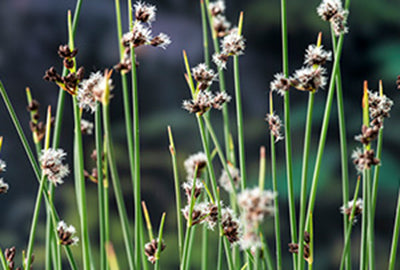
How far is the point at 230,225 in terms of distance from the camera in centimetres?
50

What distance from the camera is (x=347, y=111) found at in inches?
Result: 70.9

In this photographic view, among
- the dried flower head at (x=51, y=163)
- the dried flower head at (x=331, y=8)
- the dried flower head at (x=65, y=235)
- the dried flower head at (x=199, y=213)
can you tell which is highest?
the dried flower head at (x=331, y=8)

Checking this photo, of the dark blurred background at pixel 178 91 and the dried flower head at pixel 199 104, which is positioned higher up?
the dark blurred background at pixel 178 91

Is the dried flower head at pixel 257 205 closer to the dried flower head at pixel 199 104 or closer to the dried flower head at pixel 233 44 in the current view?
the dried flower head at pixel 199 104

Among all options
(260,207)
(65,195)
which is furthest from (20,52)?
(260,207)

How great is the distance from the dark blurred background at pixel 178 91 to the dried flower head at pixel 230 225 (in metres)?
1.23

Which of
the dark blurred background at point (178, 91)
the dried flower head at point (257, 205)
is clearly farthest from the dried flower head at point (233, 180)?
the dark blurred background at point (178, 91)

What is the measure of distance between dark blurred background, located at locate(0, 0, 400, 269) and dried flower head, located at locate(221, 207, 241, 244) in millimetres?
1226

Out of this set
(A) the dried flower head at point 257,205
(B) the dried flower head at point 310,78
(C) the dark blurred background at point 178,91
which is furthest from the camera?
(C) the dark blurred background at point 178,91

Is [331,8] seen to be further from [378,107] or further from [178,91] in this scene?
[178,91]

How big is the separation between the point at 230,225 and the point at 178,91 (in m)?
1.33

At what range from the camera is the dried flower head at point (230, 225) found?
50 cm

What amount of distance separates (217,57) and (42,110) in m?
1.26

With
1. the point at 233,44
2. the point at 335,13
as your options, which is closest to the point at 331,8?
the point at 335,13
